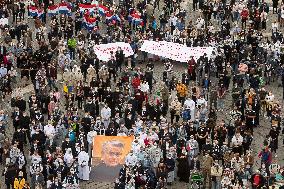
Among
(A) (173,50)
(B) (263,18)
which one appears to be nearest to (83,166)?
(A) (173,50)

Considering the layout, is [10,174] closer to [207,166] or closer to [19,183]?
[19,183]

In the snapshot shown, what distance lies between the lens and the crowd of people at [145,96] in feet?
95.3

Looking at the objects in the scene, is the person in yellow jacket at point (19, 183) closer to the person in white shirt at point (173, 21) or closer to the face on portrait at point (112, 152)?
the face on portrait at point (112, 152)

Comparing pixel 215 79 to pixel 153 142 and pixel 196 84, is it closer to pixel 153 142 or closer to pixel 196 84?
pixel 196 84

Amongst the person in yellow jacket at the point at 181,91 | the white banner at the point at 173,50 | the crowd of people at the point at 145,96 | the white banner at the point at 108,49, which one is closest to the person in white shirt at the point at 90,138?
the crowd of people at the point at 145,96

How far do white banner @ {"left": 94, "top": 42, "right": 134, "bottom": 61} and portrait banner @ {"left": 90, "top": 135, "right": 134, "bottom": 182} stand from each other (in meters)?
9.13

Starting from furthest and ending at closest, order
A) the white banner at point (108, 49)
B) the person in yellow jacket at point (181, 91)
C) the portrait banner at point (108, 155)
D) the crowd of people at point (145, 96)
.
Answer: the white banner at point (108, 49), the person in yellow jacket at point (181, 91), the portrait banner at point (108, 155), the crowd of people at point (145, 96)

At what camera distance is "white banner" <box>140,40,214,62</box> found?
1570 inches

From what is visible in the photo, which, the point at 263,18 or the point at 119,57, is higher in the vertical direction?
the point at 263,18

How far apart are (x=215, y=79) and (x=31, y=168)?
12.9 metres

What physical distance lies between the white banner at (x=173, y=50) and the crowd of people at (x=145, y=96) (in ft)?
1.36

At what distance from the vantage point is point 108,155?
30.9 metres

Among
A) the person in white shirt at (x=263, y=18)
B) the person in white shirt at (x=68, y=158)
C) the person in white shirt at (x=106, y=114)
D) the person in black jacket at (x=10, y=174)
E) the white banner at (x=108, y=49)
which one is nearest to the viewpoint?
the person in black jacket at (x=10, y=174)

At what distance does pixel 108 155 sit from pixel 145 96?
4938 millimetres
